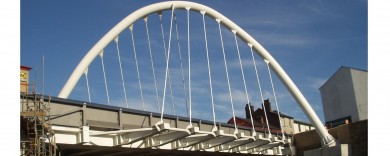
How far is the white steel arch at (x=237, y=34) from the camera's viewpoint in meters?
33.2

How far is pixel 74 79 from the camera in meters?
30.5

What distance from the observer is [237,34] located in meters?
41.0

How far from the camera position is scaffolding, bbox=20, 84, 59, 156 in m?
19.5

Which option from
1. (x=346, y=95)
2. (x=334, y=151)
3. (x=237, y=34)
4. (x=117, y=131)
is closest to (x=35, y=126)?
(x=117, y=131)

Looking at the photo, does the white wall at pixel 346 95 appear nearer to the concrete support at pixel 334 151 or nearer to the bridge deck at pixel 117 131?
the concrete support at pixel 334 151

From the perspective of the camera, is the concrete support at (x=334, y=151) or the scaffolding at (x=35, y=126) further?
the concrete support at (x=334, y=151)

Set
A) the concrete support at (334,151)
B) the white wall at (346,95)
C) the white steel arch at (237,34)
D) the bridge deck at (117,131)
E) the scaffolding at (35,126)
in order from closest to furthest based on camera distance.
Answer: the scaffolding at (35,126) → the bridge deck at (117,131) → the white steel arch at (237,34) → the concrete support at (334,151) → the white wall at (346,95)

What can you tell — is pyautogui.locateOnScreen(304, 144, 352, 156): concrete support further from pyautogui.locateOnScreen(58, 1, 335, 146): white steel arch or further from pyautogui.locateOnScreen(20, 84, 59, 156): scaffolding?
pyautogui.locateOnScreen(20, 84, 59, 156): scaffolding

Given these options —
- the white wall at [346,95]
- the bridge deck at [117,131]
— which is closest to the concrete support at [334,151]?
the bridge deck at [117,131]

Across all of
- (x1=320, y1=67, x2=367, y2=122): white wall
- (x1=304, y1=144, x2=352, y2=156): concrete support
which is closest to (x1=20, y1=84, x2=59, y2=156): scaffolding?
(x1=304, y1=144, x2=352, y2=156): concrete support

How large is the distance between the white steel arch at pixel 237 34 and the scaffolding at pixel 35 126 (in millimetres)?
11490

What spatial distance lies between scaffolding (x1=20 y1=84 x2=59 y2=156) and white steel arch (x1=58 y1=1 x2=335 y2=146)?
11.5 metres

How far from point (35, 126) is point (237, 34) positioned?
81.7 feet
